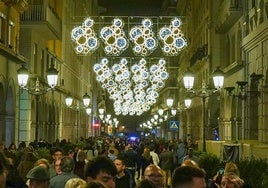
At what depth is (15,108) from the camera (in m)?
33.7

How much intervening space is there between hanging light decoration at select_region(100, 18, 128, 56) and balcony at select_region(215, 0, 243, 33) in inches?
312

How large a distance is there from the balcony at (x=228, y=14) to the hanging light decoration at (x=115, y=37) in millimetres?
7929

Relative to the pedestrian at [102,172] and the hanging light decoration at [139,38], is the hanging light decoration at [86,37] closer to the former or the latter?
the hanging light decoration at [139,38]

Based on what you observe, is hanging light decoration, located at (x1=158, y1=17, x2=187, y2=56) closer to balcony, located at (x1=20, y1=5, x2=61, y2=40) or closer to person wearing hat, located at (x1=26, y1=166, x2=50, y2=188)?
balcony, located at (x1=20, y1=5, x2=61, y2=40)

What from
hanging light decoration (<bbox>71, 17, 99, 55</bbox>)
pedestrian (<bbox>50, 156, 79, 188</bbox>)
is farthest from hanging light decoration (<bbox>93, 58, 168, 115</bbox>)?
pedestrian (<bbox>50, 156, 79, 188</bbox>)

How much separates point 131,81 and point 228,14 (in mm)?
28191

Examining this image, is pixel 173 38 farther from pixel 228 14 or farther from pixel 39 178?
pixel 39 178

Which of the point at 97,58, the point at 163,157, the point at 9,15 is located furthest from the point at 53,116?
the point at 97,58

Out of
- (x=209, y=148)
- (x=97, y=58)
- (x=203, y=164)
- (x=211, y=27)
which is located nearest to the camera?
(x=203, y=164)

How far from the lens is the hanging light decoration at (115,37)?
99.3 feet

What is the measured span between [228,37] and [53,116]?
1345 cm

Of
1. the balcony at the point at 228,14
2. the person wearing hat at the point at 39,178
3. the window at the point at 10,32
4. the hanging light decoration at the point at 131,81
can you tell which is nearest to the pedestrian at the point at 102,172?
the person wearing hat at the point at 39,178

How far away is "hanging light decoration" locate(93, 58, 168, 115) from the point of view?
44.7 m

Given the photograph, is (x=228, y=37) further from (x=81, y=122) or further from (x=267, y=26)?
(x=81, y=122)
